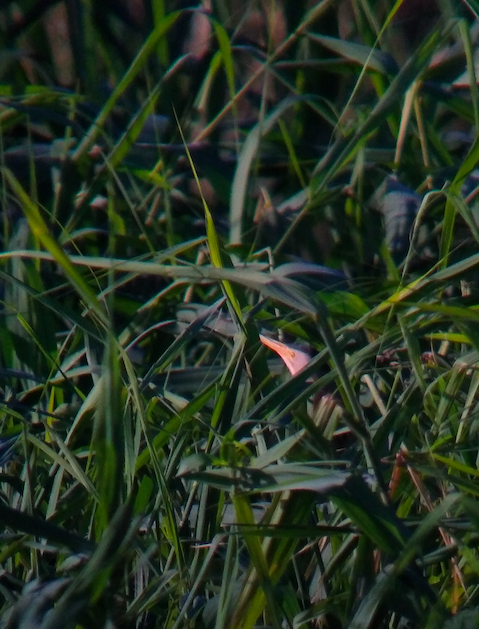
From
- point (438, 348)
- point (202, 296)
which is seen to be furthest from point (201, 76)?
point (438, 348)

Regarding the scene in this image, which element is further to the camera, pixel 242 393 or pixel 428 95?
pixel 428 95

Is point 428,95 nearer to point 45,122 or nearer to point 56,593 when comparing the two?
point 45,122

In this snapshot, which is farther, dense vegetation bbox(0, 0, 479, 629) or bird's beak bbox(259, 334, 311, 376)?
bird's beak bbox(259, 334, 311, 376)

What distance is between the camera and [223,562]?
29.9 inches

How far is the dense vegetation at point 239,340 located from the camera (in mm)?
683

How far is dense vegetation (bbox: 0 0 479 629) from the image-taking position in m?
0.68

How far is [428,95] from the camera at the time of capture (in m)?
1.29

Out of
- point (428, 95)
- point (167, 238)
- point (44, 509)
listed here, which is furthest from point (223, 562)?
point (428, 95)

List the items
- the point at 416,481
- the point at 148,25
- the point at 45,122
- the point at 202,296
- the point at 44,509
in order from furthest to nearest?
1. the point at 148,25
2. the point at 45,122
3. the point at 202,296
4. the point at 44,509
5. the point at 416,481

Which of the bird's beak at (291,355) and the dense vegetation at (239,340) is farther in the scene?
the bird's beak at (291,355)

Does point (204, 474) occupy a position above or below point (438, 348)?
above

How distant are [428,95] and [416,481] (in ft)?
2.36

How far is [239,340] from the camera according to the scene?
0.86m

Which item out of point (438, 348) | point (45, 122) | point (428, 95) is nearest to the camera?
point (438, 348)
